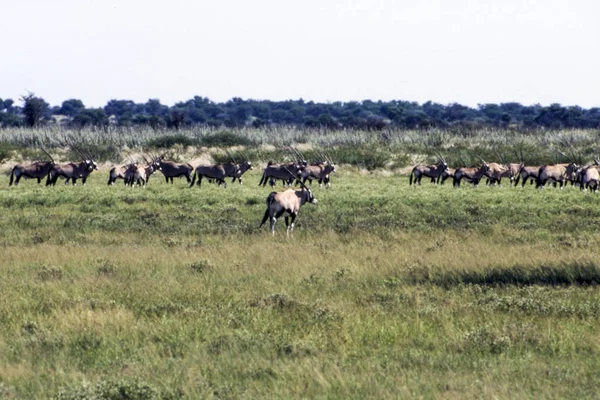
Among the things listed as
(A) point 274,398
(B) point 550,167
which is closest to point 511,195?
(B) point 550,167

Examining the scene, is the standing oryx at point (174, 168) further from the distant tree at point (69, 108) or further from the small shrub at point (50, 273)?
the distant tree at point (69, 108)

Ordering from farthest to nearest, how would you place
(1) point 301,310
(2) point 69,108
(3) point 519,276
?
(2) point 69,108, (3) point 519,276, (1) point 301,310

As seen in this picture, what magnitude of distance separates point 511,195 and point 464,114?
504 ft

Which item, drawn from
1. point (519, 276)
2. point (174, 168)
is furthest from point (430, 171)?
point (519, 276)

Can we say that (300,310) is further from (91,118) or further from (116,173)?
(91,118)

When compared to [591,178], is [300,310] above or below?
above

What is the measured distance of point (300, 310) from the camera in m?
12.1

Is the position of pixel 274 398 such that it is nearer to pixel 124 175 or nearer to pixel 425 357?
pixel 425 357

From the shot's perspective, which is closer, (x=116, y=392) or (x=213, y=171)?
(x=116, y=392)

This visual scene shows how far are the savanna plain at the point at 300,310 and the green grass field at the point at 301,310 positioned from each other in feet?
0.11

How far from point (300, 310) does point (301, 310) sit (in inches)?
0.6

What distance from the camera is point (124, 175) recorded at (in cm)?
4219

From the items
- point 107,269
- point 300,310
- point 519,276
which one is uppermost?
point 300,310

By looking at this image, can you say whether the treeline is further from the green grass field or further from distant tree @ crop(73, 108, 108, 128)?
the green grass field
